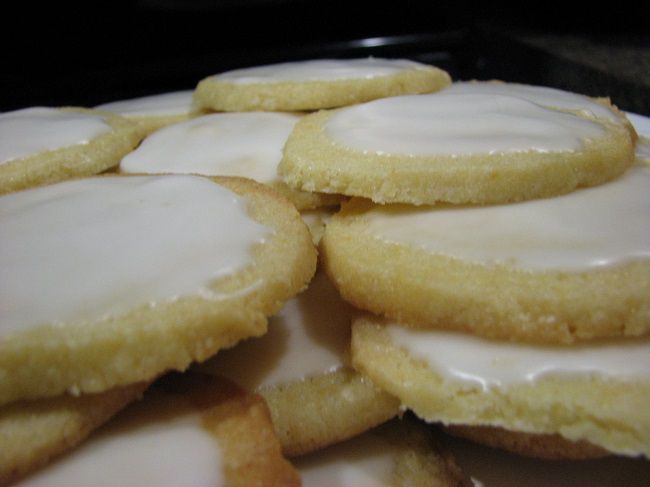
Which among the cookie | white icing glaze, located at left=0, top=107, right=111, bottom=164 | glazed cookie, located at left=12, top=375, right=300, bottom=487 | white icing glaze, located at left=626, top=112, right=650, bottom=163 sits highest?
white icing glaze, located at left=0, top=107, right=111, bottom=164

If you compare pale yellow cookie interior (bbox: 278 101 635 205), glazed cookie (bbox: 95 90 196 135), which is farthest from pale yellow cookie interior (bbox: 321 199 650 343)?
glazed cookie (bbox: 95 90 196 135)

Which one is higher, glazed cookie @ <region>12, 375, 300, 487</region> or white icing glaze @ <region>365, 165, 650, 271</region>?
white icing glaze @ <region>365, 165, 650, 271</region>

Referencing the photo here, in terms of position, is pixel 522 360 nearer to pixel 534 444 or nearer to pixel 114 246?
pixel 534 444

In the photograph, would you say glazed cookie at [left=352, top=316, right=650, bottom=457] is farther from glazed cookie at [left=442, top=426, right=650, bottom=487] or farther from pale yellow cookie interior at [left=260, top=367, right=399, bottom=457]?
glazed cookie at [left=442, top=426, right=650, bottom=487]

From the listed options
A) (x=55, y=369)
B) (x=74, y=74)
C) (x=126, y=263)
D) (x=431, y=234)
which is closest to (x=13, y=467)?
(x=55, y=369)

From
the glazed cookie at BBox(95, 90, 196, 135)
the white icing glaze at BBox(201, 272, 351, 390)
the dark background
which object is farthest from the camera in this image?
the dark background

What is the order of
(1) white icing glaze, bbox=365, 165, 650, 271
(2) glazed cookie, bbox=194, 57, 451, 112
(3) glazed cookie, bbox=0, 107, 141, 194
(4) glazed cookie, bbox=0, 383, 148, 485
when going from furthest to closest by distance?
(2) glazed cookie, bbox=194, 57, 451, 112
(3) glazed cookie, bbox=0, 107, 141, 194
(1) white icing glaze, bbox=365, 165, 650, 271
(4) glazed cookie, bbox=0, 383, 148, 485

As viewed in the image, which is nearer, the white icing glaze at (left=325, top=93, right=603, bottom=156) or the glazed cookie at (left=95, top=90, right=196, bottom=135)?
the white icing glaze at (left=325, top=93, right=603, bottom=156)
